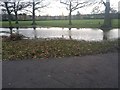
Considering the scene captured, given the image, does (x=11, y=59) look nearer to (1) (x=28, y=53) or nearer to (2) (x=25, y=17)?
(1) (x=28, y=53)

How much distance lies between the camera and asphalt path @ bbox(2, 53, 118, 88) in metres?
5.80

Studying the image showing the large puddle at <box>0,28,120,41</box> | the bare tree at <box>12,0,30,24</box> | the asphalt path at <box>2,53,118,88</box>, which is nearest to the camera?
the asphalt path at <box>2,53,118,88</box>

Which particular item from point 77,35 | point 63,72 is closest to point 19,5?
point 77,35

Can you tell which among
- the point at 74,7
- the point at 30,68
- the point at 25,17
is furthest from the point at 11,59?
the point at 25,17

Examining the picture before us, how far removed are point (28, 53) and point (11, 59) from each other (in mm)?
1014

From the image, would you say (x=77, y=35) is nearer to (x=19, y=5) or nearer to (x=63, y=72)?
(x=63, y=72)

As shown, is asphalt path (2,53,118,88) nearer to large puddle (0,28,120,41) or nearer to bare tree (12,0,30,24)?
large puddle (0,28,120,41)

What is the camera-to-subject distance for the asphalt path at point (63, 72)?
5.80 metres

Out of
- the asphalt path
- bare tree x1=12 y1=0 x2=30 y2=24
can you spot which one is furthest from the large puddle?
→ bare tree x1=12 y1=0 x2=30 y2=24

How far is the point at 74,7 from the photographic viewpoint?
46469 millimetres

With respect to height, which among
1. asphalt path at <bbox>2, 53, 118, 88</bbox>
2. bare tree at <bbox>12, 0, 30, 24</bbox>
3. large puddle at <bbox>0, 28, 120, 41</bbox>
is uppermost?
bare tree at <bbox>12, 0, 30, 24</bbox>

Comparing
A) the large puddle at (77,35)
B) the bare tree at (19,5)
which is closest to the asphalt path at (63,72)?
the large puddle at (77,35)

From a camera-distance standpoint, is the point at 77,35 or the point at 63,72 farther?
the point at 77,35

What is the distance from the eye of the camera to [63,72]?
22.4ft
